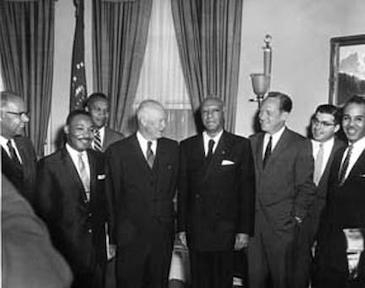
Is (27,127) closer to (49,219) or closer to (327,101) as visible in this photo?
(49,219)

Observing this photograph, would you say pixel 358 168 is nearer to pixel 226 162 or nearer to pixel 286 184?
pixel 286 184

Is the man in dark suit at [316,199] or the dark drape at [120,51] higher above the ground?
the dark drape at [120,51]

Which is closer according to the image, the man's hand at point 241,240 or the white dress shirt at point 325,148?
the man's hand at point 241,240

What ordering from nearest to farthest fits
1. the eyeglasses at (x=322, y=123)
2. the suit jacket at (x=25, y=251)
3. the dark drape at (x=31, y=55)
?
1. the suit jacket at (x=25, y=251)
2. the eyeglasses at (x=322, y=123)
3. the dark drape at (x=31, y=55)

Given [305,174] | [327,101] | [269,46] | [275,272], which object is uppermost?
[269,46]

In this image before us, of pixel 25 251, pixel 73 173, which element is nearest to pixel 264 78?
pixel 73 173

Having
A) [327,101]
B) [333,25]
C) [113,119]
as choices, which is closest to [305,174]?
[327,101]

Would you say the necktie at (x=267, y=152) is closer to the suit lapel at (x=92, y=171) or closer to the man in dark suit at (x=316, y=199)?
the man in dark suit at (x=316, y=199)

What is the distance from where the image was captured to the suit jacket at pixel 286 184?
13.7 feet

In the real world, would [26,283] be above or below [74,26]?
below

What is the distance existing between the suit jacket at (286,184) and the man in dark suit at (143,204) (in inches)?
27.9

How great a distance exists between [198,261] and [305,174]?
3.40 feet

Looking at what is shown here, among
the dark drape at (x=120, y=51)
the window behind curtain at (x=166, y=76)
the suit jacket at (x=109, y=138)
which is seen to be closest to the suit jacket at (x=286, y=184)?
the suit jacket at (x=109, y=138)

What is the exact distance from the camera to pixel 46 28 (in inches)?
259
